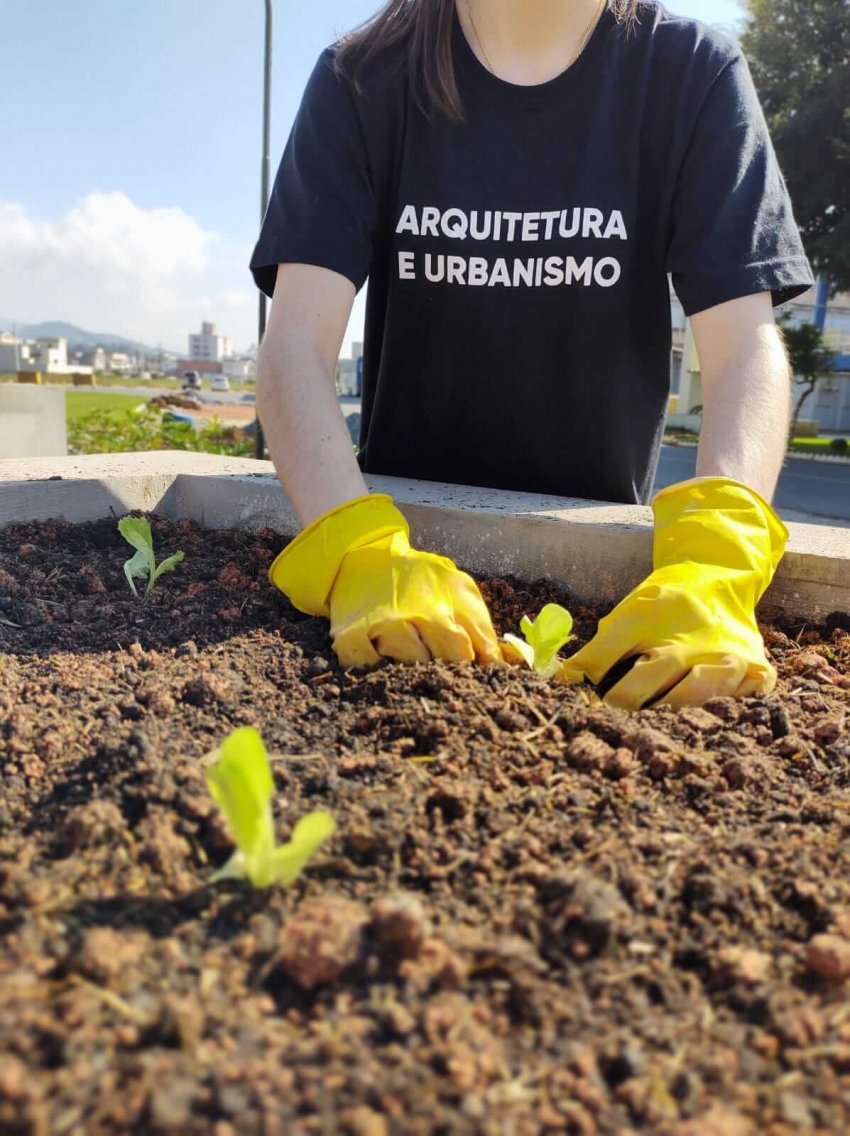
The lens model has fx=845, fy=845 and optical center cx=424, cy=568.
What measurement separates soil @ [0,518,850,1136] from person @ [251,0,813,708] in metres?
0.30

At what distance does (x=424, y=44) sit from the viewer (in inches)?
78.2

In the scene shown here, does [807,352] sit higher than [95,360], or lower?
lower

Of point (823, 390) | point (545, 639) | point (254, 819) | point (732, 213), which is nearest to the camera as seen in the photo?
point (254, 819)

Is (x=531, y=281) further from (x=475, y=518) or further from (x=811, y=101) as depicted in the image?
(x=811, y=101)

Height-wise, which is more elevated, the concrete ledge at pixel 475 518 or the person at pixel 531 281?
the person at pixel 531 281

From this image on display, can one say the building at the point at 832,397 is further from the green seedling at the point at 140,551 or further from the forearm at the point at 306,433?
the green seedling at the point at 140,551

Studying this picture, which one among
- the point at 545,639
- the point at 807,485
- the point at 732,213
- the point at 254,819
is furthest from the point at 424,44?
the point at 807,485

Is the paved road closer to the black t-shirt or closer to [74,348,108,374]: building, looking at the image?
the black t-shirt

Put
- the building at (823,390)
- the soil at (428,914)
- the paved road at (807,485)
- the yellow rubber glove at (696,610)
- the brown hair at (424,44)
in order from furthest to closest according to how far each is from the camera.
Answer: the building at (823,390)
the paved road at (807,485)
the brown hair at (424,44)
the yellow rubber glove at (696,610)
the soil at (428,914)

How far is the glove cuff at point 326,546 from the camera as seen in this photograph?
1.56 m

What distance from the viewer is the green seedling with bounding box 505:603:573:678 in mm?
1333

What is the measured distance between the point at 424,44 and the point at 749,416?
Result: 1.17 meters

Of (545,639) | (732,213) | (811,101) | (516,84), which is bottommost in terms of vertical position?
(545,639)

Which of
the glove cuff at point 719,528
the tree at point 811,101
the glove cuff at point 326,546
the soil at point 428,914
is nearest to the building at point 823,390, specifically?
the tree at point 811,101
